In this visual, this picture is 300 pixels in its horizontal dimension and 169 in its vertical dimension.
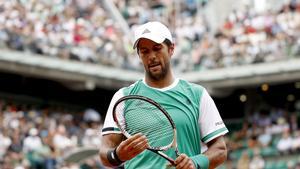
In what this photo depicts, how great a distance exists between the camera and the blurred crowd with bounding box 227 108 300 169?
2316cm

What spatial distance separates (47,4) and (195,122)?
18651 mm

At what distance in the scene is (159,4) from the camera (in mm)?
27906

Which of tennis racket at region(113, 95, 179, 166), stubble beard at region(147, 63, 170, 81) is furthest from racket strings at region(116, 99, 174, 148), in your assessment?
stubble beard at region(147, 63, 170, 81)

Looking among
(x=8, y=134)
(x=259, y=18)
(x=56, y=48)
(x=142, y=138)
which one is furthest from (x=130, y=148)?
(x=259, y=18)

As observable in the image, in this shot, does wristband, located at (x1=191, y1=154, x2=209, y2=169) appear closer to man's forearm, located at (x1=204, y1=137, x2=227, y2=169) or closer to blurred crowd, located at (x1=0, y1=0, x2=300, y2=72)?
man's forearm, located at (x1=204, y1=137, x2=227, y2=169)

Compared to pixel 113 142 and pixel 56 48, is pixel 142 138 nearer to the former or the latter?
pixel 113 142

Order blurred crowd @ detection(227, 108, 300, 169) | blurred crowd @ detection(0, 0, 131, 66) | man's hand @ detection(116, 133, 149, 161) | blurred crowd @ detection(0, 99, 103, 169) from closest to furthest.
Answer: man's hand @ detection(116, 133, 149, 161) < blurred crowd @ detection(0, 99, 103, 169) < blurred crowd @ detection(0, 0, 131, 66) < blurred crowd @ detection(227, 108, 300, 169)

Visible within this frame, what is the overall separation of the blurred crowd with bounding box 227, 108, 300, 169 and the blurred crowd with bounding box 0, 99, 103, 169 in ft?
12.6

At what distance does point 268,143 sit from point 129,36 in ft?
17.2

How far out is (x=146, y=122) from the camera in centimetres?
578

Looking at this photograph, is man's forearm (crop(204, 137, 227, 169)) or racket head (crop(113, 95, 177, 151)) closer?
racket head (crop(113, 95, 177, 151))

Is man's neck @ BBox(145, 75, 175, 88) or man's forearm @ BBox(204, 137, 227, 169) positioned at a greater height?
man's neck @ BBox(145, 75, 175, 88)

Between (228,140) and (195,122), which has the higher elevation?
(195,122)

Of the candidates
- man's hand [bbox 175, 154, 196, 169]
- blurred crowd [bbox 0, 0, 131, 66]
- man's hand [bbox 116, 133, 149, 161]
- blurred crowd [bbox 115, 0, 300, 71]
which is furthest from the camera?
blurred crowd [bbox 115, 0, 300, 71]
